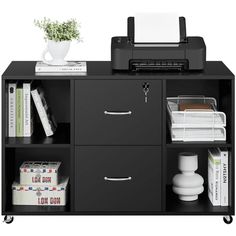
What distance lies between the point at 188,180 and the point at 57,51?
44.4 inches

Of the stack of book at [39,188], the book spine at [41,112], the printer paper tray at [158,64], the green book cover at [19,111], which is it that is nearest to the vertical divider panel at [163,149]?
the printer paper tray at [158,64]

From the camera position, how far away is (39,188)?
609 centimetres

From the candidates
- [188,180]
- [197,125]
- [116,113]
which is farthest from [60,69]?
[188,180]

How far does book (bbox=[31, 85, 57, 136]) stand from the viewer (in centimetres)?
602

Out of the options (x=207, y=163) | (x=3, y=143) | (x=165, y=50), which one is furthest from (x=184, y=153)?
(x=3, y=143)

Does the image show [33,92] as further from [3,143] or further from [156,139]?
[156,139]

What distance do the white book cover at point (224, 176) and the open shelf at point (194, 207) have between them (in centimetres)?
5

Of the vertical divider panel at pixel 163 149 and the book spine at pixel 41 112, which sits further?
the book spine at pixel 41 112

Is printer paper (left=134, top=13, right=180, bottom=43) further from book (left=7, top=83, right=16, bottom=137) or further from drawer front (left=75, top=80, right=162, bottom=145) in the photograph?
book (left=7, top=83, right=16, bottom=137)

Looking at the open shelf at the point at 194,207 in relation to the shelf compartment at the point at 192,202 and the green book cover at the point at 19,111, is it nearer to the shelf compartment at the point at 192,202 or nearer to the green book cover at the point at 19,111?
the shelf compartment at the point at 192,202

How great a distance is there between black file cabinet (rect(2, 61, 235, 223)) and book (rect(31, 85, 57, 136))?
68 millimetres

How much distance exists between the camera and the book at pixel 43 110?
602 cm
